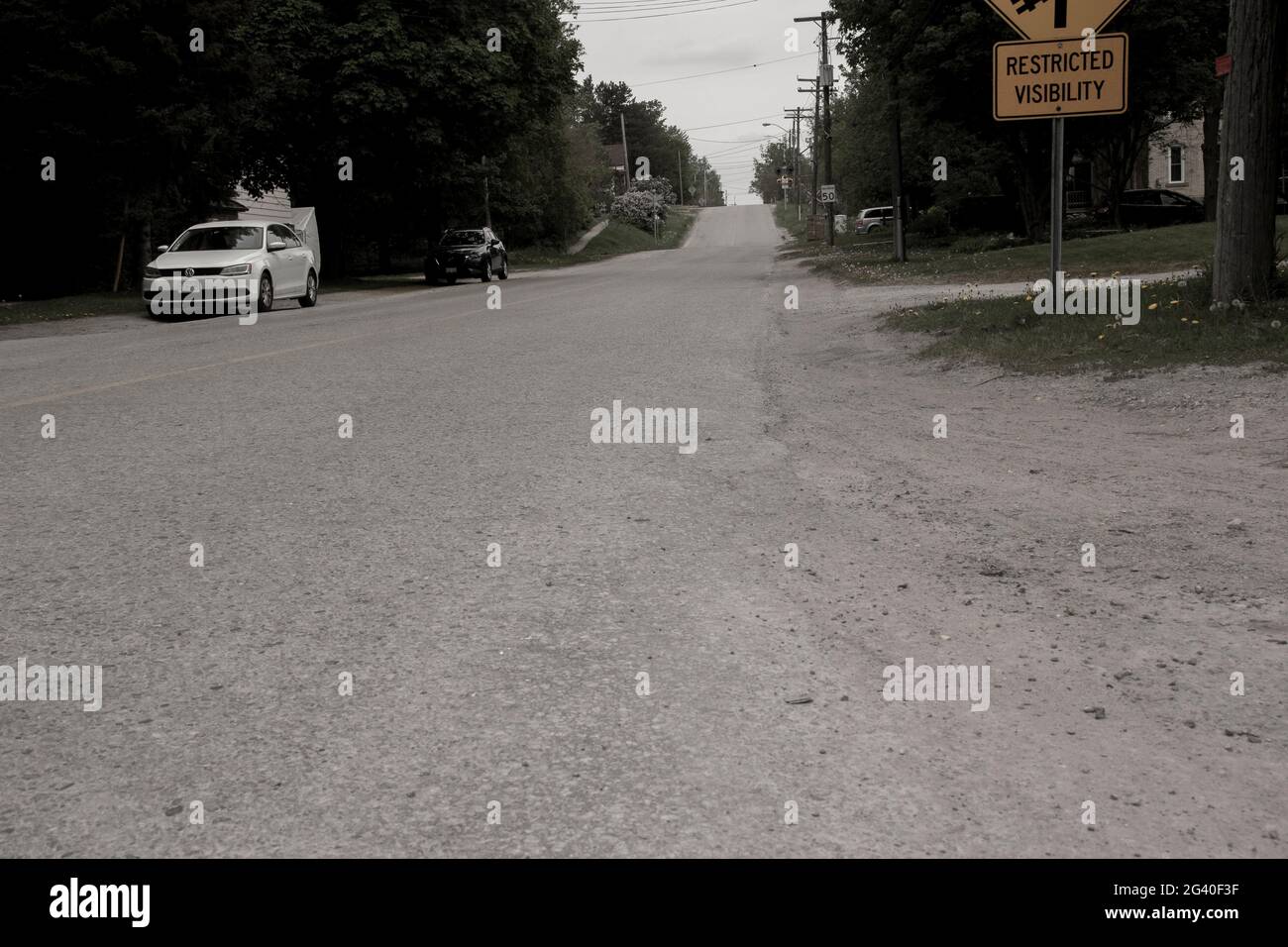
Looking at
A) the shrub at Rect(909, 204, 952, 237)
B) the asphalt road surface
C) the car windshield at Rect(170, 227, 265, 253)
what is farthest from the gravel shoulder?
the shrub at Rect(909, 204, 952, 237)

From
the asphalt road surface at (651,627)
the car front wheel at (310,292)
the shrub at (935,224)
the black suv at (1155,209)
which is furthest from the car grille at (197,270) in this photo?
the shrub at (935,224)

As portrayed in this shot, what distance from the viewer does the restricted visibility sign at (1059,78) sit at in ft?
38.8

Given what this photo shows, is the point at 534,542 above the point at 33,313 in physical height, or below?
below

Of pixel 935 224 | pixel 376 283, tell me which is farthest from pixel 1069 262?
pixel 935 224

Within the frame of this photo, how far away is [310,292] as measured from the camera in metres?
25.0

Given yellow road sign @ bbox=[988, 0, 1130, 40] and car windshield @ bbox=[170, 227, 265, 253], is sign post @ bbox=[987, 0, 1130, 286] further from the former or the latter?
car windshield @ bbox=[170, 227, 265, 253]

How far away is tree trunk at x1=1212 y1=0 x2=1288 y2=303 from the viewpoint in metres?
11.4

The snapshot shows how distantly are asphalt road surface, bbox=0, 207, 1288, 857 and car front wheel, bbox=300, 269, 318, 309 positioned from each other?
15714 mm

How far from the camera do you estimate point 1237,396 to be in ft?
28.2

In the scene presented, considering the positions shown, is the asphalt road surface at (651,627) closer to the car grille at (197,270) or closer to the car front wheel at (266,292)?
the car grille at (197,270)

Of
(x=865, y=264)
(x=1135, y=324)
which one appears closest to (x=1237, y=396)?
(x=1135, y=324)

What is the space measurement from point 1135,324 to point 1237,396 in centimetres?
308
